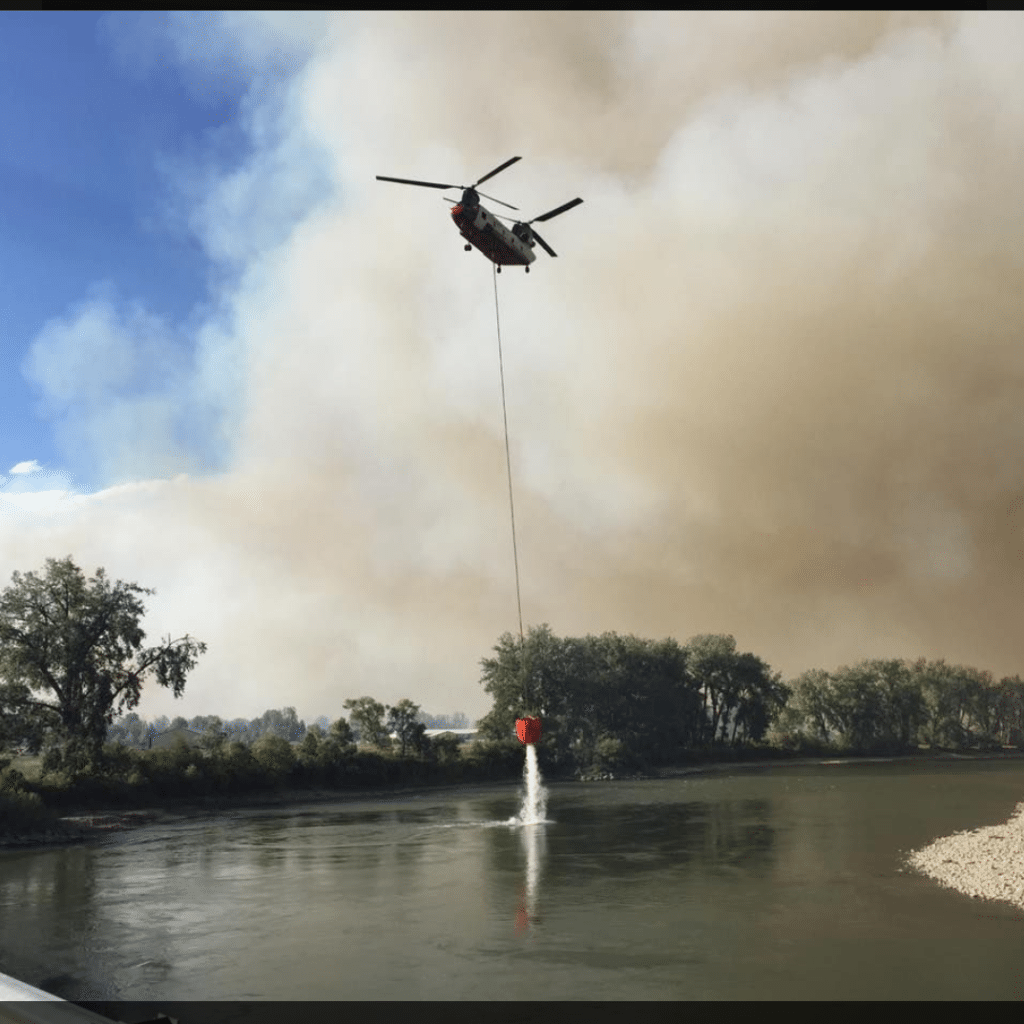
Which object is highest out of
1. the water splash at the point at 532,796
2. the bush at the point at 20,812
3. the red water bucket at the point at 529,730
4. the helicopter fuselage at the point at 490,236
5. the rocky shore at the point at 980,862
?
the helicopter fuselage at the point at 490,236

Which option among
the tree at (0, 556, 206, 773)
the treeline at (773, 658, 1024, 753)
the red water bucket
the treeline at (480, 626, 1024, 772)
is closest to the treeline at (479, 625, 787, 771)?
the treeline at (480, 626, 1024, 772)

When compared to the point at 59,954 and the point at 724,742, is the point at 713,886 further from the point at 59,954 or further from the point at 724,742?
the point at 724,742

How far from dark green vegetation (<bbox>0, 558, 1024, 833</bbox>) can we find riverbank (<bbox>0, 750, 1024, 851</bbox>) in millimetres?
624

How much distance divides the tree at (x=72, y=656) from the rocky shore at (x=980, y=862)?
44273mm

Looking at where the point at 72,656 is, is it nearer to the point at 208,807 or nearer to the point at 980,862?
the point at 208,807

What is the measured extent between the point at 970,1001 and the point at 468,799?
173ft

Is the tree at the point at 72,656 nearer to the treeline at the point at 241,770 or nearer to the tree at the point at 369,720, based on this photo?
the treeline at the point at 241,770

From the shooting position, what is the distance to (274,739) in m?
67.9

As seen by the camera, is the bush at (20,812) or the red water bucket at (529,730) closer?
the red water bucket at (529,730)

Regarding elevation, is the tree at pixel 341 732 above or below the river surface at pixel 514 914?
above

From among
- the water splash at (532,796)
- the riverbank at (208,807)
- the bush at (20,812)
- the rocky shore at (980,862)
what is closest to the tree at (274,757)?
the riverbank at (208,807)

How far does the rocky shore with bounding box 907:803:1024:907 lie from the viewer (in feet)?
91.7

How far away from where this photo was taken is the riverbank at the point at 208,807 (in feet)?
148

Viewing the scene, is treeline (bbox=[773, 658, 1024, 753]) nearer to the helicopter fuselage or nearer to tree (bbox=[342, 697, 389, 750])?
tree (bbox=[342, 697, 389, 750])
